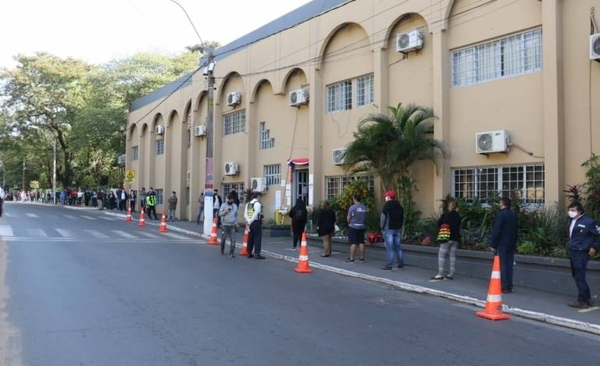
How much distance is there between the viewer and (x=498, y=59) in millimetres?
14039

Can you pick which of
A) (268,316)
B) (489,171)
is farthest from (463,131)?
(268,316)

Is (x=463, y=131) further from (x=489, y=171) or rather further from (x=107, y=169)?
(x=107, y=169)

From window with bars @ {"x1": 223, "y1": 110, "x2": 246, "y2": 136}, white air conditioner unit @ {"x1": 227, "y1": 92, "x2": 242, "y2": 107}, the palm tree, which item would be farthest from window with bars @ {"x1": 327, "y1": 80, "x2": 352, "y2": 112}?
window with bars @ {"x1": 223, "y1": 110, "x2": 246, "y2": 136}

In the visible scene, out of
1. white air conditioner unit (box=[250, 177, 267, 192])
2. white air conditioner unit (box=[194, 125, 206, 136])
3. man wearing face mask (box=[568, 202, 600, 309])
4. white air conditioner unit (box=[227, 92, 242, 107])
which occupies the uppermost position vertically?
white air conditioner unit (box=[227, 92, 242, 107])

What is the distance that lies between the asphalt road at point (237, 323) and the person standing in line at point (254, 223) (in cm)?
255

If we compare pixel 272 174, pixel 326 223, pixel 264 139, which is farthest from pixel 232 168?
pixel 326 223

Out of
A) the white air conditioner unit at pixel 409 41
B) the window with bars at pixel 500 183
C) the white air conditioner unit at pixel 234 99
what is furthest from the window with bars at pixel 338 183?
the white air conditioner unit at pixel 234 99

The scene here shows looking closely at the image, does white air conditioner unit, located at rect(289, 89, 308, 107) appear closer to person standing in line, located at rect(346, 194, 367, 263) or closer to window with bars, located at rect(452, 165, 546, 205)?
window with bars, located at rect(452, 165, 546, 205)

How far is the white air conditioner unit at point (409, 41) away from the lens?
15.5m

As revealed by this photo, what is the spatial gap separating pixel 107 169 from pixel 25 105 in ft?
30.9

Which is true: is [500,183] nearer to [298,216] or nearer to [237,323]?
[298,216]

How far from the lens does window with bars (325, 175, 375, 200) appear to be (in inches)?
→ 680

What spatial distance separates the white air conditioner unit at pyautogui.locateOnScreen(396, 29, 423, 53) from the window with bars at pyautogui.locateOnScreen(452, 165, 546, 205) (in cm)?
371

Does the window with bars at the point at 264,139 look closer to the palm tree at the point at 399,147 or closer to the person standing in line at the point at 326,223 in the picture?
the palm tree at the point at 399,147
